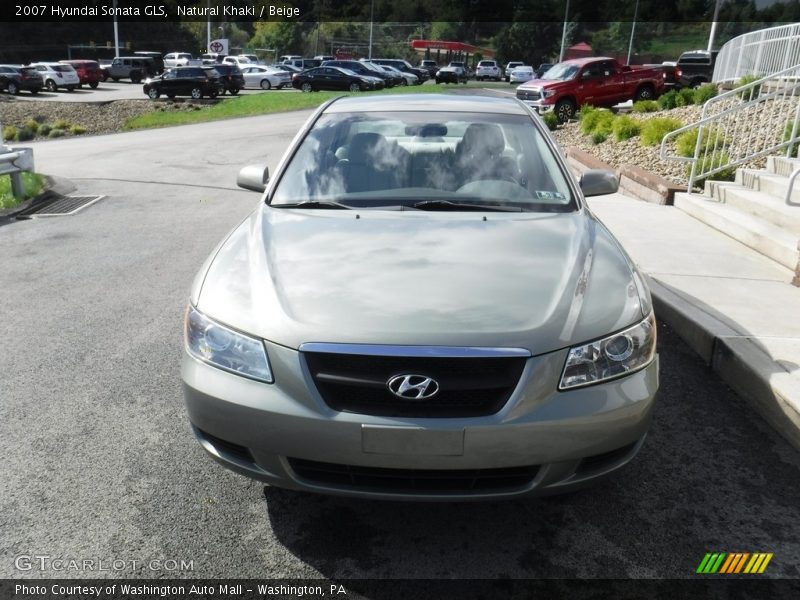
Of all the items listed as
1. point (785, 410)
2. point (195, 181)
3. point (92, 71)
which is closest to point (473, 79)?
point (92, 71)

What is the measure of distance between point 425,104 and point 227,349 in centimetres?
243

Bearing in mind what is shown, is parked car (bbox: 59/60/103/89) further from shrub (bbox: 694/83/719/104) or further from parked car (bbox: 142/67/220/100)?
→ shrub (bbox: 694/83/719/104)

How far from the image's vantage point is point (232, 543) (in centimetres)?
277

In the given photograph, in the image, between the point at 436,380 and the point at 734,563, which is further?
the point at 734,563

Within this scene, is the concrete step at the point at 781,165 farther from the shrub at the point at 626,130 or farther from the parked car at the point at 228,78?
the parked car at the point at 228,78

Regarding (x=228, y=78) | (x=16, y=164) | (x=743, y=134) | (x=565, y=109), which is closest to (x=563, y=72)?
(x=565, y=109)

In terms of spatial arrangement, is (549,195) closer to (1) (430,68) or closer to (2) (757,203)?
(2) (757,203)

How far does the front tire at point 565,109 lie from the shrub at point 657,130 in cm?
961

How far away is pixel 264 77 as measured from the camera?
144 ft

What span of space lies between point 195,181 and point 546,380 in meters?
10.7

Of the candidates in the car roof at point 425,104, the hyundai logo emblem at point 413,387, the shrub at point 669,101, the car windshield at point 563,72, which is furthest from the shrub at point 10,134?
the hyundai logo emblem at point 413,387

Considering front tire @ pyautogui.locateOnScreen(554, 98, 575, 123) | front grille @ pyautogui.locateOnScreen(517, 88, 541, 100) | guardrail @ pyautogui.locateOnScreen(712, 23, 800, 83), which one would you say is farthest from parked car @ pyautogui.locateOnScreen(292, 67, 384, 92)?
guardrail @ pyautogui.locateOnScreen(712, 23, 800, 83)

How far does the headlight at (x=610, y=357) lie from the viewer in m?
2.54

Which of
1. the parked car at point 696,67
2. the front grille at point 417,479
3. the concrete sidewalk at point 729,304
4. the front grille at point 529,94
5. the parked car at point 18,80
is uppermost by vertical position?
the parked car at point 696,67
